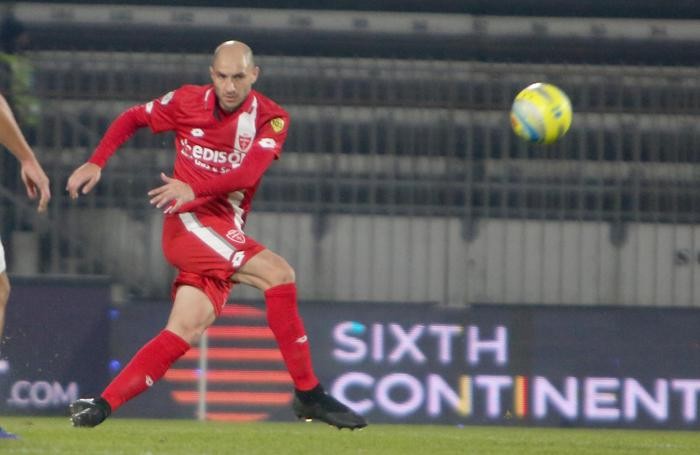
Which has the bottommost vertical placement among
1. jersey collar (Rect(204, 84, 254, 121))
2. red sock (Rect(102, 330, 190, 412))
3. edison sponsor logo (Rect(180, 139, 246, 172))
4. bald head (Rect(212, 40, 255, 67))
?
red sock (Rect(102, 330, 190, 412))

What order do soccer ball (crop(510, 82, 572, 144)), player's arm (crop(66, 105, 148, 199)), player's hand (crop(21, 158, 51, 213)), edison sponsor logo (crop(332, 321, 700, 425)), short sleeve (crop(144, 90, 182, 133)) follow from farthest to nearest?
edison sponsor logo (crop(332, 321, 700, 425)) → soccer ball (crop(510, 82, 572, 144)) → short sleeve (crop(144, 90, 182, 133)) → player's arm (crop(66, 105, 148, 199)) → player's hand (crop(21, 158, 51, 213))

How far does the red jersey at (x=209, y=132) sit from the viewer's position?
671cm

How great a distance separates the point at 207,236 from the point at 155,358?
585 mm

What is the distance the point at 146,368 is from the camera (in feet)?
21.1

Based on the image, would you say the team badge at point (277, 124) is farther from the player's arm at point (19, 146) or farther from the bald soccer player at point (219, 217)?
the player's arm at point (19, 146)

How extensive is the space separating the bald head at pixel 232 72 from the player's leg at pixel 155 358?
848 millimetres

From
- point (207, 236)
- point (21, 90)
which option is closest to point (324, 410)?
point (207, 236)

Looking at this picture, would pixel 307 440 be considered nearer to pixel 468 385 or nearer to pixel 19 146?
pixel 19 146

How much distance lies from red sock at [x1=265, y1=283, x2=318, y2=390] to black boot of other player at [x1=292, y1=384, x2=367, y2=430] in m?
0.04

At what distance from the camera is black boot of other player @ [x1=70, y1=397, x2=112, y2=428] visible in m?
6.19

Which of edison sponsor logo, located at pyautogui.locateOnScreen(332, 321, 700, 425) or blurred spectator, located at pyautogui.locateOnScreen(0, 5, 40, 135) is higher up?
blurred spectator, located at pyautogui.locateOnScreen(0, 5, 40, 135)

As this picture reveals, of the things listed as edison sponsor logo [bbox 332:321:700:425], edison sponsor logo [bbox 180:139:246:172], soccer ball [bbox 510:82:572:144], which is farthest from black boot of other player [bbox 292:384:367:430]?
edison sponsor logo [bbox 332:321:700:425]

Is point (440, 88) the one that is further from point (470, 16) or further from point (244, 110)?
point (244, 110)

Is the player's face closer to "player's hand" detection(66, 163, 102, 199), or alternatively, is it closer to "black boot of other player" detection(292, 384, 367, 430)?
"player's hand" detection(66, 163, 102, 199)
